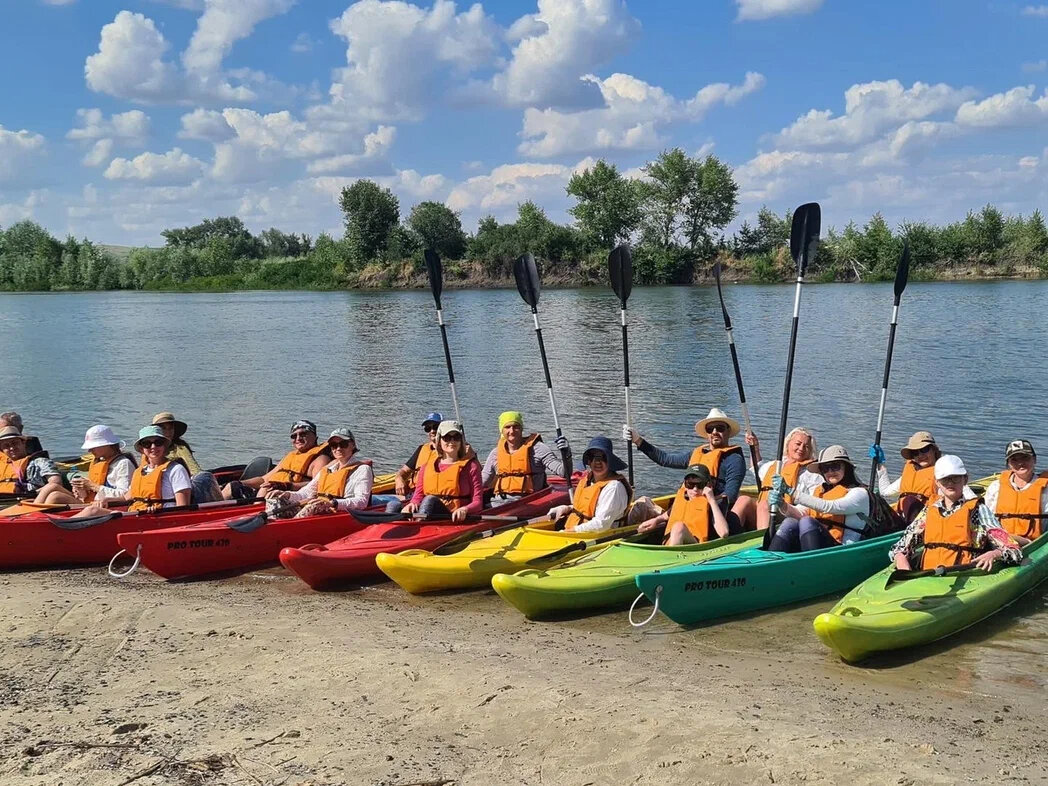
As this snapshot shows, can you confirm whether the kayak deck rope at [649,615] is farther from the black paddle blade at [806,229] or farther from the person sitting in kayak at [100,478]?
the person sitting in kayak at [100,478]

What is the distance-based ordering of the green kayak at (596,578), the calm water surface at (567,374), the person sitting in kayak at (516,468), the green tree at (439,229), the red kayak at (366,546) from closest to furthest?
the green kayak at (596,578), the red kayak at (366,546), the person sitting in kayak at (516,468), the calm water surface at (567,374), the green tree at (439,229)

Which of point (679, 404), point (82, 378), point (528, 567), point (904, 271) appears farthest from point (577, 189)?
point (528, 567)

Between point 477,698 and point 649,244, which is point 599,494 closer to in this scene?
point 477,698

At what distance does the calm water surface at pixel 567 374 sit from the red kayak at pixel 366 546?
9.54 feet

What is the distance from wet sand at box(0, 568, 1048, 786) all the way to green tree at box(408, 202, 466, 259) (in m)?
61.8

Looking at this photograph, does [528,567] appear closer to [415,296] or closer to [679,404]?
[679,404]

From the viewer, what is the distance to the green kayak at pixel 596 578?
6961 millimetres

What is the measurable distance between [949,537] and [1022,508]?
42.8 inches

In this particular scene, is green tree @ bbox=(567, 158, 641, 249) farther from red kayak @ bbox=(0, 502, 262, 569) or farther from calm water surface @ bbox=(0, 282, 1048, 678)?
red kayak @ bbox=(0, 502, 262, 569)

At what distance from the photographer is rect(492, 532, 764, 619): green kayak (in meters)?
6.96

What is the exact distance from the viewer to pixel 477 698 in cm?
548

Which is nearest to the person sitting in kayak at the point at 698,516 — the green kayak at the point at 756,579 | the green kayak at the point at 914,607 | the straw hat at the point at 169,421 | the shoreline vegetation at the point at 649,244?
the green kayak at the point at 756,579

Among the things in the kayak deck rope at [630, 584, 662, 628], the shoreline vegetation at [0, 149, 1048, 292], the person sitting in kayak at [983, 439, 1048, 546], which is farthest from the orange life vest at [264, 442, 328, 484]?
the shoreline vegetation at [0, 149, 1048, 292]

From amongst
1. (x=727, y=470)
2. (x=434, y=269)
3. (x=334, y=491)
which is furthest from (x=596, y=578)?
(x=434, y=269)
